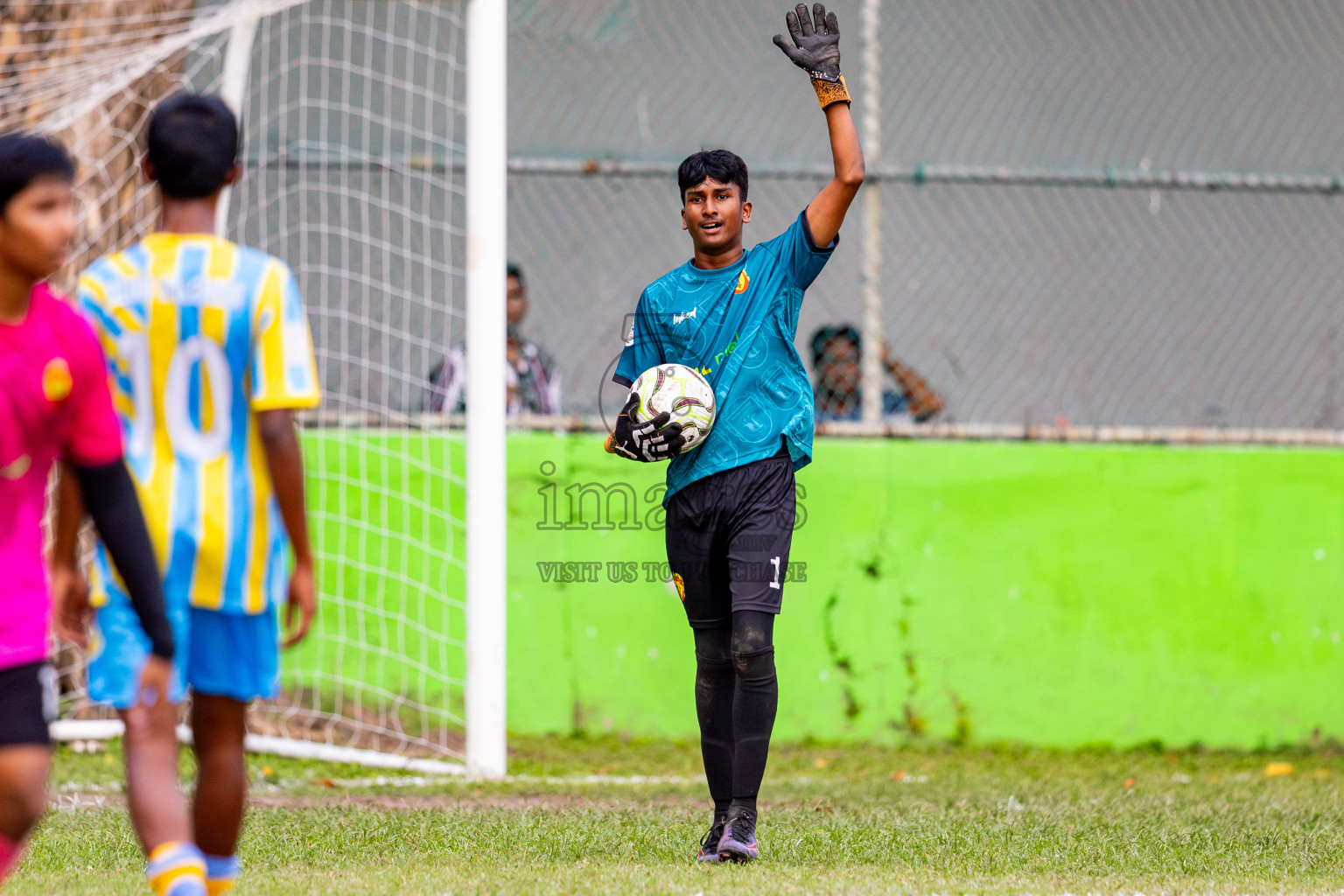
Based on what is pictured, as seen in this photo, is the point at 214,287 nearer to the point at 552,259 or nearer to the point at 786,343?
the point at 786,343

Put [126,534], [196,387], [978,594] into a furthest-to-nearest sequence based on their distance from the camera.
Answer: [978,594] < [196,387] < [126,534]

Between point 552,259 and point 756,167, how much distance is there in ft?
4.17

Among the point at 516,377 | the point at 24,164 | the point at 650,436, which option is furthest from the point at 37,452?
the point at 516,377

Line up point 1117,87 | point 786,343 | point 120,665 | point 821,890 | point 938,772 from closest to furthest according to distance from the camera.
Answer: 1. point 120,665
2. point 821,890
3. point 786,343
4. point 938,772
5. point 1117,87

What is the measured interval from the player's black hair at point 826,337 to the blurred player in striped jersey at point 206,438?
15.7ft

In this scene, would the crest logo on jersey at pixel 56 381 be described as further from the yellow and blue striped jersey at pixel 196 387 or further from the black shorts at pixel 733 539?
the black shorts at pixel 733 539

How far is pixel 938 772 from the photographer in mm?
6125

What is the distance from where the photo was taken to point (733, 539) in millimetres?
3879

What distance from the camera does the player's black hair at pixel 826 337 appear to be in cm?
707

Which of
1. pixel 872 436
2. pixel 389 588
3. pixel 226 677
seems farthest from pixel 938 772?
pixel 226 677

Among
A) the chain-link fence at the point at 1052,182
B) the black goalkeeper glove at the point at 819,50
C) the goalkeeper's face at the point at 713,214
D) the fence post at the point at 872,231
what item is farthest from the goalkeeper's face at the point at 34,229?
the fence post at the point at 872,231

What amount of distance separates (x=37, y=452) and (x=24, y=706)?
16.2 inches

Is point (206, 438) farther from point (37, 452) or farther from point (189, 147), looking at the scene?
point (189, 147)

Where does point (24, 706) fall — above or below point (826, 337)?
below
